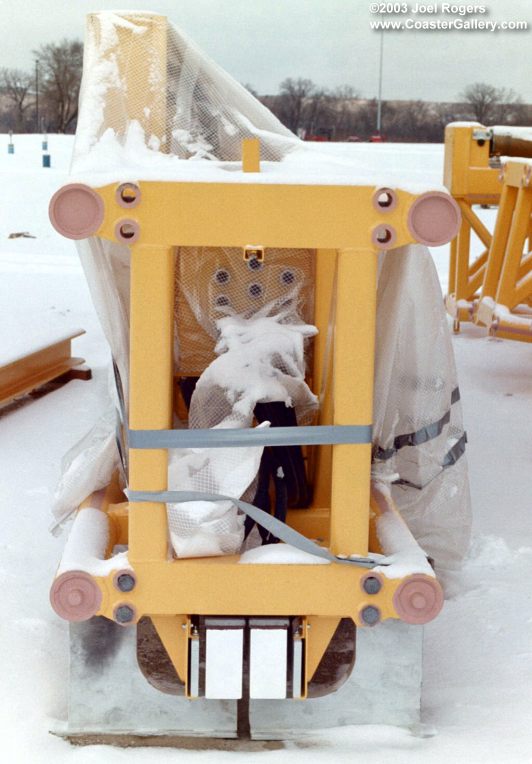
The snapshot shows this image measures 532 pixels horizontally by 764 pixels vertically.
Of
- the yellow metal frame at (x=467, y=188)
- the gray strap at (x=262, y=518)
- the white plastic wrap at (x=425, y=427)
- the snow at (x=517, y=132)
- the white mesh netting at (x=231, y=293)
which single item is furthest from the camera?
the yellow metal frame at (x=467, y=188)

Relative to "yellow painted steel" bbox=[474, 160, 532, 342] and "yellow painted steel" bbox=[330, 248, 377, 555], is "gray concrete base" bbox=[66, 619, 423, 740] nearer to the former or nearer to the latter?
"yellow painted steel" bbox=[330, 248, 377, 555]

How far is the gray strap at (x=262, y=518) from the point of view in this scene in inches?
79.9

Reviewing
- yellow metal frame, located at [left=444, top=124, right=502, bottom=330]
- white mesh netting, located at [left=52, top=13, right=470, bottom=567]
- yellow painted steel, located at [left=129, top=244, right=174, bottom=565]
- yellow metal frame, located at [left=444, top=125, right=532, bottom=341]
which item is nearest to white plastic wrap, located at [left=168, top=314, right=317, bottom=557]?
white mesh netting, located at [left=52, top=13, right=470, bottom=567]

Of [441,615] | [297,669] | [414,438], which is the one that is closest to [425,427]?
[414,438]

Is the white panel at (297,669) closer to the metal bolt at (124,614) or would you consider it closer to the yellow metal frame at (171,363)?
the yellow metal frame at (171,363)

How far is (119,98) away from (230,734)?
1.55 metres

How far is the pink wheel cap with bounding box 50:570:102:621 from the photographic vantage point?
2.02 metres

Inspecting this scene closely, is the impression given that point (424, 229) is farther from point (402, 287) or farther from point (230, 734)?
point (230, 734)

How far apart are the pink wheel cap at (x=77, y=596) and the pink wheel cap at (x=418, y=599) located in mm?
584

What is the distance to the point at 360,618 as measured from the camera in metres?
2.06

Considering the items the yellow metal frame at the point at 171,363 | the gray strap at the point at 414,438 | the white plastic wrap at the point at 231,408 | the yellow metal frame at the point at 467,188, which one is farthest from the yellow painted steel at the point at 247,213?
Answer: the yellow metal frame at the point at 467,188

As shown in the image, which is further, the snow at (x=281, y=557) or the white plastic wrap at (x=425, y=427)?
the white plastic wrap at (x=425, y=427)

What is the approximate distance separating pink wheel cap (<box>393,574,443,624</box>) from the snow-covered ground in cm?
26

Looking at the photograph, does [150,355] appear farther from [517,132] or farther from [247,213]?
[517,132]
